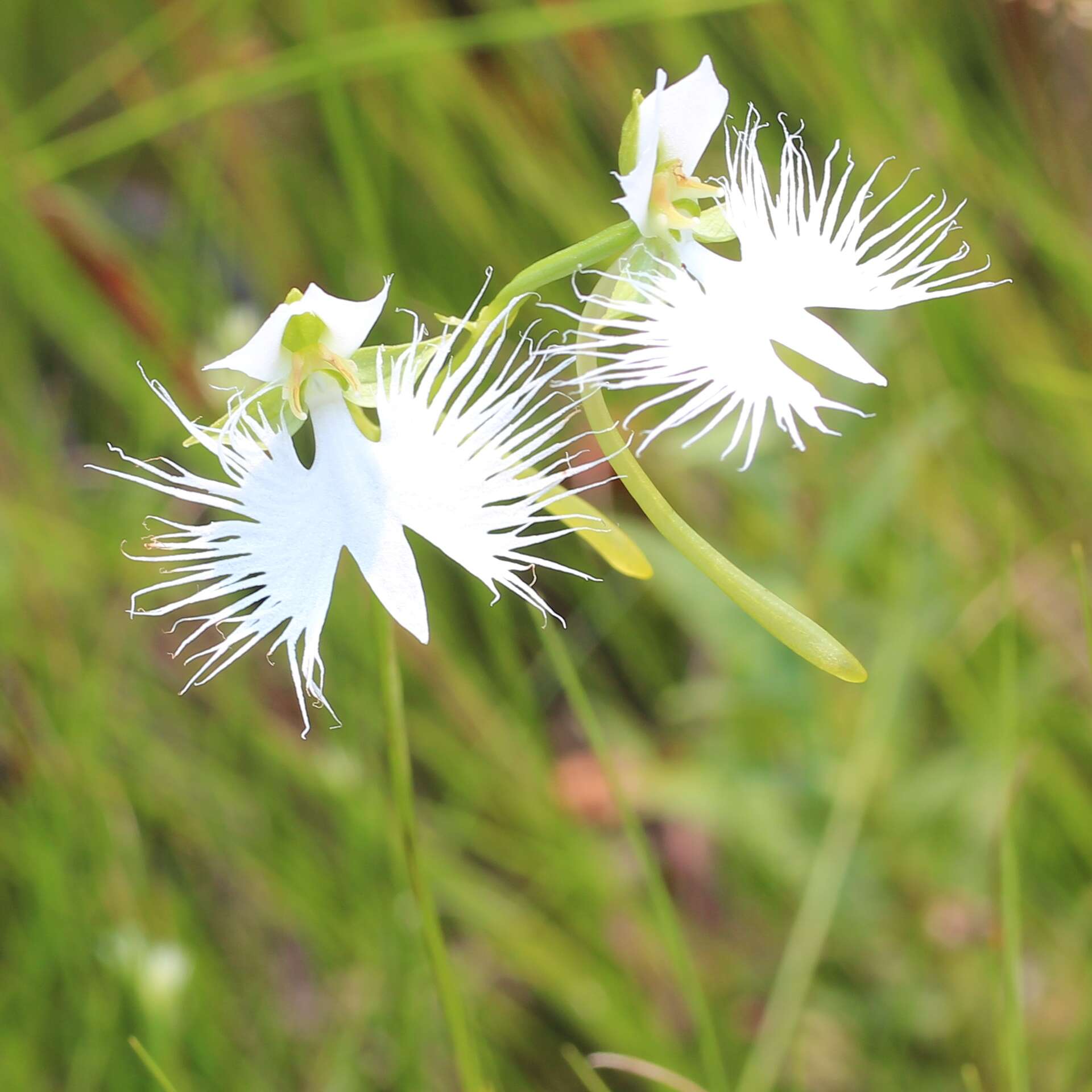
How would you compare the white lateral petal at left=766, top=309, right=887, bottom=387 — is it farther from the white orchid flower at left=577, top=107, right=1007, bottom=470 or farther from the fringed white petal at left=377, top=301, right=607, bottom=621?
the fringed white petal at left=377, top=301, right=607, bottom=621

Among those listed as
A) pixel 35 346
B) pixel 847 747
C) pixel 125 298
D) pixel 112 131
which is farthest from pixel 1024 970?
pixel 35 346

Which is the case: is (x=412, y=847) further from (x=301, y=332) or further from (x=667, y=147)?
(x=667, y=147)

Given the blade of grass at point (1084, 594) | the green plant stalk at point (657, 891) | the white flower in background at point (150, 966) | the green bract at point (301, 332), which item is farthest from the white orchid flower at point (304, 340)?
the white flower in background at point (150, 966)

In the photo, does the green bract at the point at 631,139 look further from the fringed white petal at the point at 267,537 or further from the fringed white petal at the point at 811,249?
the fringed white petal at the point at 267,537

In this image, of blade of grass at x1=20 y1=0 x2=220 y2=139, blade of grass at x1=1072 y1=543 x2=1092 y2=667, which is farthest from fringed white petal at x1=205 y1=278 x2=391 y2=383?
blade of grass at x1=20 y1=0 x2=220 y2=139

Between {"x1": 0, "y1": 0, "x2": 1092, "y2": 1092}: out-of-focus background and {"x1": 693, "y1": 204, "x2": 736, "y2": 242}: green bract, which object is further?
{"x1": 0, "y1": 0, "x2": 1092, "y2": 1092}: out-of-focus background
